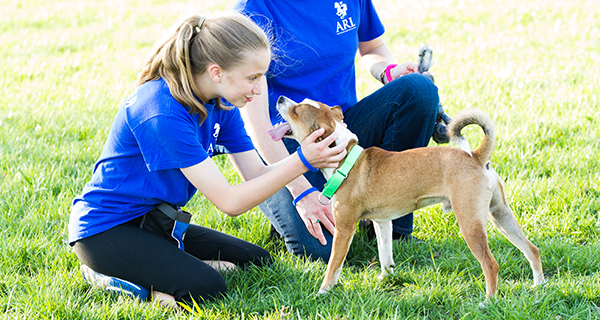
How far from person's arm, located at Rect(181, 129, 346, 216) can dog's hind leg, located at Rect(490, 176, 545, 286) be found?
0.92 m

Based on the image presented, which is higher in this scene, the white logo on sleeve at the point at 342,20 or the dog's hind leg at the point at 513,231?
the white logo on sleeve at the point at 342,20

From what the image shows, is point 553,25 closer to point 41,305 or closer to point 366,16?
point 366,16

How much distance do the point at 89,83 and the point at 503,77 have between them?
19.4 feet

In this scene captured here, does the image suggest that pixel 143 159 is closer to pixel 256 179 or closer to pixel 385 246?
pixel 256 179

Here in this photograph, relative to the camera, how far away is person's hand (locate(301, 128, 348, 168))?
2.68 metres

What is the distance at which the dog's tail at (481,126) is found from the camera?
8.89 feet

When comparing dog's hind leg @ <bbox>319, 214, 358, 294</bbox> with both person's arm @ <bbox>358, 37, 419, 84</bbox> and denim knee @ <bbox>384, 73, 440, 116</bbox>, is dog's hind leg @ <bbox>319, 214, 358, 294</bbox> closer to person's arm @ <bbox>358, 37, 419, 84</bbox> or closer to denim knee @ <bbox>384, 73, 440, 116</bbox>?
denim knee @ <bbox>384, 73, 440, 116</bbox>

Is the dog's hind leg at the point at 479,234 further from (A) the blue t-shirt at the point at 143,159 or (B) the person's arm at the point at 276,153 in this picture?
(A) the blue t-shirt at the point at 143,159

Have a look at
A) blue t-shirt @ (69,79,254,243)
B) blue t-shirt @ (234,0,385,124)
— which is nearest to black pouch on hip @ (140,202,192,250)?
blue t-shirt @ (69,79,254,243)

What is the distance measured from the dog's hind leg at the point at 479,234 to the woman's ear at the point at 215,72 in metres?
1.42

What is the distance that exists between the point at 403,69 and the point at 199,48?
1.64 meters

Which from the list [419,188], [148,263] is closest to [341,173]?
[419,188]

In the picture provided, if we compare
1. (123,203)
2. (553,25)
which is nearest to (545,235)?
(123,203)

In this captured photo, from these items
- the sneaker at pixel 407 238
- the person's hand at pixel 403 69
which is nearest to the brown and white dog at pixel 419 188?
the sneaker at pixel 407 238
